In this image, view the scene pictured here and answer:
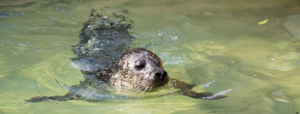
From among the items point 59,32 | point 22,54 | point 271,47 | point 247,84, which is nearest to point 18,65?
point 22,54

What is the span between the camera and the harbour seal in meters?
3.20

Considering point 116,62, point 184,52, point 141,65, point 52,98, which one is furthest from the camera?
point 184,52

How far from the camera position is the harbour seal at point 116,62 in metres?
3.20

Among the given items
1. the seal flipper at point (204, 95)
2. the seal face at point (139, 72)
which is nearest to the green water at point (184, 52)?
the seal flipper at point (204, 95)

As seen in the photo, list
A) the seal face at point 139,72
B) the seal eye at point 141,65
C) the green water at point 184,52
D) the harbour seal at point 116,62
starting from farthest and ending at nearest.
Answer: the seal eye at point 141,65 < the harbour seal at point 116,62 < the seal face at point 139,72 < the green water at point 184,52

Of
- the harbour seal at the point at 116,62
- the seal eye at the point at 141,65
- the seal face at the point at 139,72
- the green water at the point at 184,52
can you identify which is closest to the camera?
the green water at the point at 184,52

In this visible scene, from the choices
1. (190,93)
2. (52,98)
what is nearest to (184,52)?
(190,93)

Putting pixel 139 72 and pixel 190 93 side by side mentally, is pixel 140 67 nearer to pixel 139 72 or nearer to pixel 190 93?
pixel 139 72

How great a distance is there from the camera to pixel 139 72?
11.1 feet

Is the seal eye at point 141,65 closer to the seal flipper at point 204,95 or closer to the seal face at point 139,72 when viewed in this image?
the seal face at point 139,72

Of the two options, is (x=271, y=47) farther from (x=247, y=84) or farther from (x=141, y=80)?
(x=141, y=80)

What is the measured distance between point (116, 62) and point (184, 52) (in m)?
1.86

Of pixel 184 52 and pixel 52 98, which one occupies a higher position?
pixel 52 98

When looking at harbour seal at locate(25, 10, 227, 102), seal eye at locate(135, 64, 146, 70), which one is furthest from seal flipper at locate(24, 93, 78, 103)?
seal eye at locate(135, 64, 146, 70)
